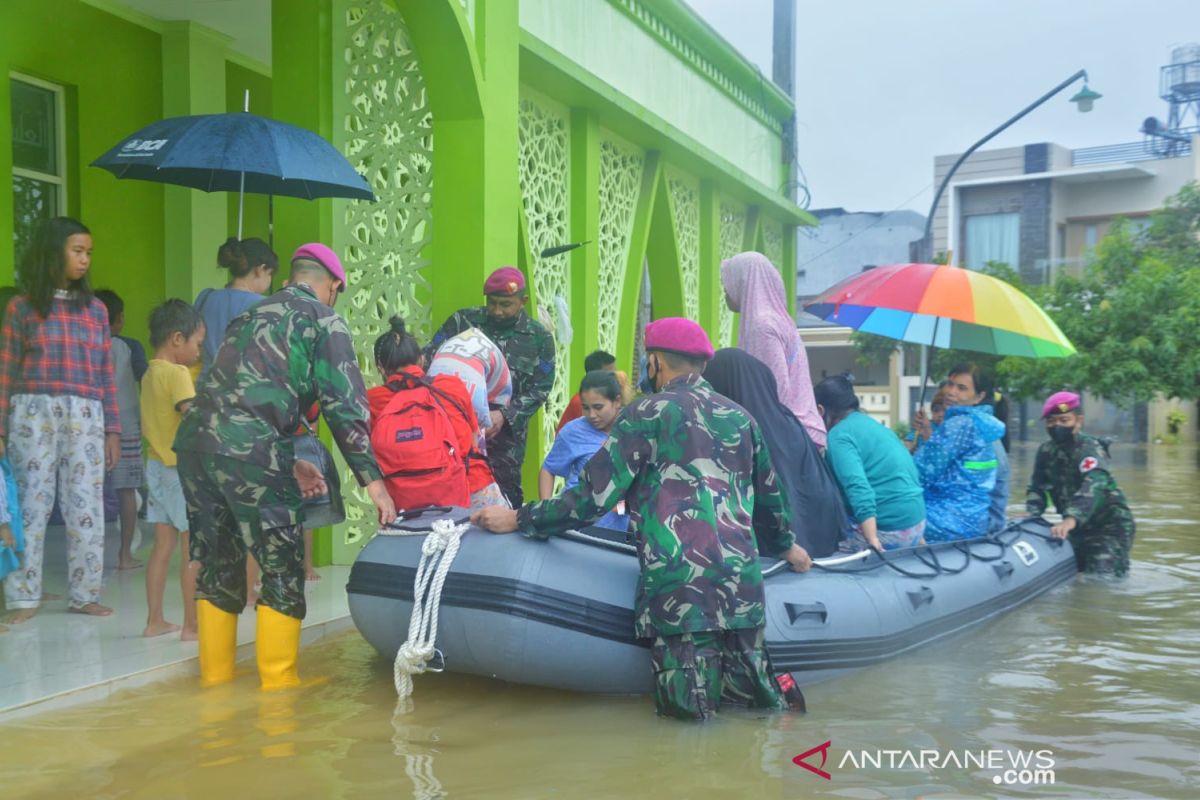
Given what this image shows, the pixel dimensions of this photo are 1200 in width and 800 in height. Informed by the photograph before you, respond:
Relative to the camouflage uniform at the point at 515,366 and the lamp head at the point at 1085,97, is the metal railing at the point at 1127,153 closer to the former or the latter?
the lamp head at the point at 1085,97

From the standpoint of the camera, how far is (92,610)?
570 cm

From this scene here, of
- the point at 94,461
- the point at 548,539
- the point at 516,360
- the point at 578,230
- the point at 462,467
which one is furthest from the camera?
the point at 578,230

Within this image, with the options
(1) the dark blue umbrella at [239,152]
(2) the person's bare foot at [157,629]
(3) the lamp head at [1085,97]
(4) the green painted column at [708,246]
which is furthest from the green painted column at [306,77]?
(3) the lamp head at [1085,97]

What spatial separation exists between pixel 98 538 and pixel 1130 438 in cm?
3027

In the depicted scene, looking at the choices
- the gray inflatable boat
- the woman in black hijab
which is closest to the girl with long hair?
the gray inflatable boat

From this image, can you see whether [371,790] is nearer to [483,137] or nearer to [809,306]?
[483,137]

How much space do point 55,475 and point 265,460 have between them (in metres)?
1.63

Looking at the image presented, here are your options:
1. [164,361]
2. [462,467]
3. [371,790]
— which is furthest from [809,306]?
[371,790]

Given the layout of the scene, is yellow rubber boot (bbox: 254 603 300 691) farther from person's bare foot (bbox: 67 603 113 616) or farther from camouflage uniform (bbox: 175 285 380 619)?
person's bare foot (bbox: 67 603 113 616)

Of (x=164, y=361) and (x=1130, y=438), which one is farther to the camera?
(x=1130, y=438)

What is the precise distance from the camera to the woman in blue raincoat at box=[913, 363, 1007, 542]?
7.10 metres

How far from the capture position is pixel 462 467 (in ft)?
17.2

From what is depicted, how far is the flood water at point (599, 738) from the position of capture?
3725 millimetres

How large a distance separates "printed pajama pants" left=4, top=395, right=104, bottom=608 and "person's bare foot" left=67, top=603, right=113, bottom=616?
0.43 feet
